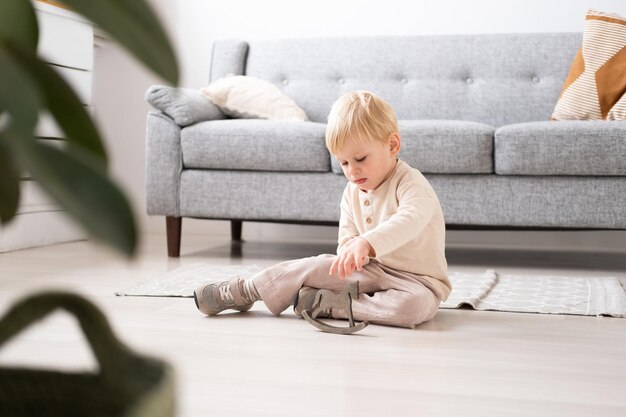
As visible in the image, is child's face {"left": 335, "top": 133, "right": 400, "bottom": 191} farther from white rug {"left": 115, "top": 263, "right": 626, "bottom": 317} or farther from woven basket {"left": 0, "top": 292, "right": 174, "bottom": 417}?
woven basket {"left": 0, "top": 292, "right": 174, "bottom": 417}

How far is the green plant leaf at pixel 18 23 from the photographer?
0.22 m

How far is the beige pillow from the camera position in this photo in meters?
3.18

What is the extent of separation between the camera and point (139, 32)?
0.21m

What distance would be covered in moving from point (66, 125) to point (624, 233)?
157 inches

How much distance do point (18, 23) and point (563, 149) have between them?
2.73 m

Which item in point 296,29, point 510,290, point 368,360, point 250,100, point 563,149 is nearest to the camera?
point 368,360

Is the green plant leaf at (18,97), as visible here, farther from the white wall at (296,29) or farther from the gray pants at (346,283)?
the white wall at (296,29)

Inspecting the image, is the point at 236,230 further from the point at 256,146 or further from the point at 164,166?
the point at 256,146

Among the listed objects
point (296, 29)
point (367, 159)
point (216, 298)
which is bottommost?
point (216, 298)

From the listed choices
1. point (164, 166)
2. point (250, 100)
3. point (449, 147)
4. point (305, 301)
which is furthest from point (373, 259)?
point (250, 100)

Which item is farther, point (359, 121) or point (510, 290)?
point (510, 290)

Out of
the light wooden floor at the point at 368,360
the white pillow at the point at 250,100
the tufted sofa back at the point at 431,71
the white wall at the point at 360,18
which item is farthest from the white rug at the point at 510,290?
the white wall at the point at 360,18

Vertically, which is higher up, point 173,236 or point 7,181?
point 7,181

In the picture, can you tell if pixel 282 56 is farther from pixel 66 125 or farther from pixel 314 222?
pixel 66 125
